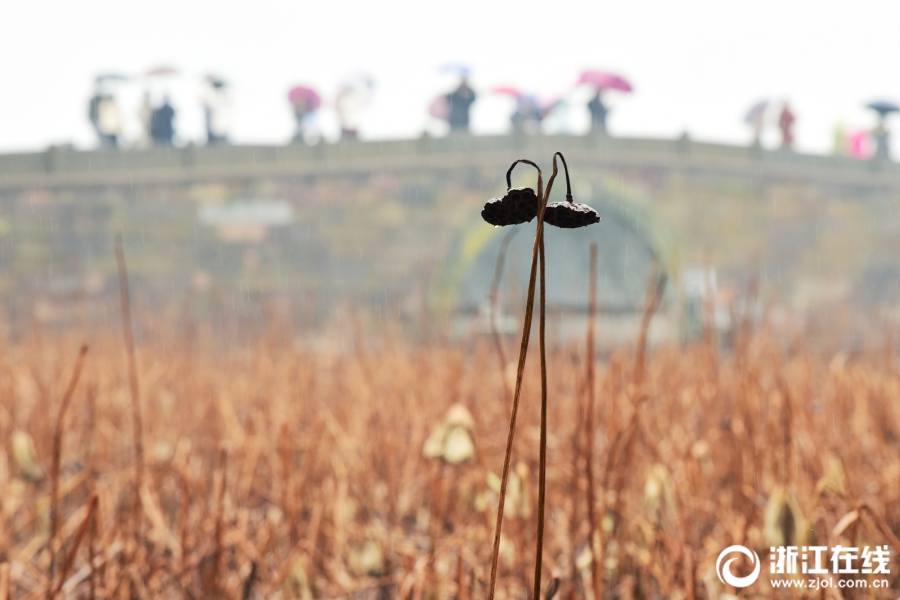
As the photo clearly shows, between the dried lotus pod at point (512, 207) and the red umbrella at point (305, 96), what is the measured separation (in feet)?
30.7

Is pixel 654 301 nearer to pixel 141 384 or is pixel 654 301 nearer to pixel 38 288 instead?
pixel 141 384

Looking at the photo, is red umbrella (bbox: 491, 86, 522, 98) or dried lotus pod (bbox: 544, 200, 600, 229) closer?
dried lotus pod (bbox: 544, 200, 600, 229)

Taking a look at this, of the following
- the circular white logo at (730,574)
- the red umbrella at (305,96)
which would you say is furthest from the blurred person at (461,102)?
the circular white logo at (730,574)

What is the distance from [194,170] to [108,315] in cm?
182

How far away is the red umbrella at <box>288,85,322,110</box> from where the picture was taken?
364 inches

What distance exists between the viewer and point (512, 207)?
0.42 meters

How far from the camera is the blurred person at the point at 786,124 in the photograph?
10.0 meters

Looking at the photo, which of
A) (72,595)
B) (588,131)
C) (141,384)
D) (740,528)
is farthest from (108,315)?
(740,528)

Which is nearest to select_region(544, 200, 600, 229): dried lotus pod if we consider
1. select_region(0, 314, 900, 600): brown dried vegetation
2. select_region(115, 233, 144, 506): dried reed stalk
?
select_region(115, 233, 144, 506): dried reed stalk

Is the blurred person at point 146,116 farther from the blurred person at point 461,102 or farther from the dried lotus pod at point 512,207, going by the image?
the dried lotus pod at point 512,207

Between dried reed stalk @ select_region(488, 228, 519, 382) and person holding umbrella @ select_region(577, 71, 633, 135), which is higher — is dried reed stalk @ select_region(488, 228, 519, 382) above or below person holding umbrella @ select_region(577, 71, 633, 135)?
below

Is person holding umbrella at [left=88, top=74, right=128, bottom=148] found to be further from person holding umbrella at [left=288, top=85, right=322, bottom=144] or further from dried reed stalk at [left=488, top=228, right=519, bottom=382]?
dried reed stalk at [left=488, top=228, right=519, bottom=382]

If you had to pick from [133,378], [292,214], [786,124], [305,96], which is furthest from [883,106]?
[133,378]

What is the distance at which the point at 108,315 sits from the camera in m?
7.70
